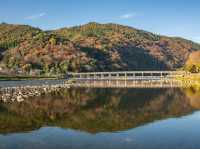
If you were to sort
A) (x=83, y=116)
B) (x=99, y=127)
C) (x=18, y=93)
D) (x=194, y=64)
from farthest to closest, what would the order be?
(x=194, y=64) → (x=18, y=93) → (x=83, y=116) → (x=99, y=127)

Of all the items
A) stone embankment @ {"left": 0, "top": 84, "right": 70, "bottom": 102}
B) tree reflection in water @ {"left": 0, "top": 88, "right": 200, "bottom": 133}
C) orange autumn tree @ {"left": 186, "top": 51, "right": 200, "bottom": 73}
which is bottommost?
tree reflection in water @ {"left": 0, "top": 88, "right": 200, "bottom": 133}

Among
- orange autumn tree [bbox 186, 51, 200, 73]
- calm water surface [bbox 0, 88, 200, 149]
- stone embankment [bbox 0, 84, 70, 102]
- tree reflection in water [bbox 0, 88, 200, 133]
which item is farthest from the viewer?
orange autumn tree [bbox 186, 51, 200, 73]

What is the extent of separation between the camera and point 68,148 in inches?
878

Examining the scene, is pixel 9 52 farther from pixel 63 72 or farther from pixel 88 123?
pixel 88 123

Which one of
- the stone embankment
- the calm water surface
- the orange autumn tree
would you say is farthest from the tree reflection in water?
the orange autumn tree

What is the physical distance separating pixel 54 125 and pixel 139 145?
33.2ft

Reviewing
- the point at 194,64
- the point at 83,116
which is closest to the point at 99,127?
the point at 83,116

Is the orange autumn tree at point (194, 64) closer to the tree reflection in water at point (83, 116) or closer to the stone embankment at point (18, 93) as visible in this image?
the stone embankment at point (18, 93)

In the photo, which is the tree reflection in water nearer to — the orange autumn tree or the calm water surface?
the calm water surface

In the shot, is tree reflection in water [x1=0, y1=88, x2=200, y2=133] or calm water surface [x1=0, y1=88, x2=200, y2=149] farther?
tree reflection in water [x1=0, y1=88, x2=200, y2=133]

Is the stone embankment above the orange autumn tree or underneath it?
underneath

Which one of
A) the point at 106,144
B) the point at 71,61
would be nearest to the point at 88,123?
the point at 106,144

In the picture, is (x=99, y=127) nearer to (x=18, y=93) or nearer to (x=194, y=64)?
(x=18, y=93)

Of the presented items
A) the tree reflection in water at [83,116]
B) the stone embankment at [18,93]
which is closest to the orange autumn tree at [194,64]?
the stone embankment at [18,93]
